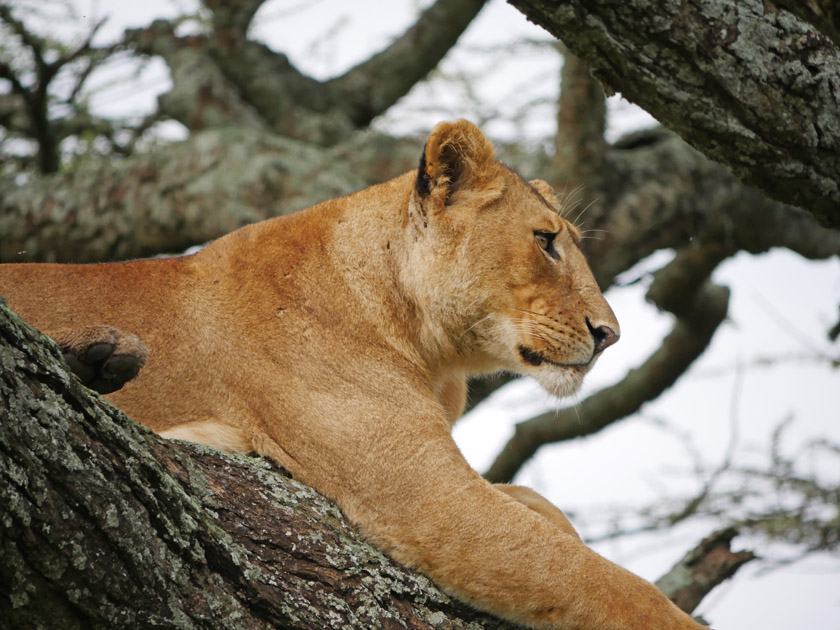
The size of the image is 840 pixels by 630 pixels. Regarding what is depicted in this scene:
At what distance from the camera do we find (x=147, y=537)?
8.16 feet

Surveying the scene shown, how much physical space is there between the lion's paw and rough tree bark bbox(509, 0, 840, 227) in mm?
2101

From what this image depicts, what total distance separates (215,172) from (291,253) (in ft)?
14.8

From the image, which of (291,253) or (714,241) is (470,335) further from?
(714,241)

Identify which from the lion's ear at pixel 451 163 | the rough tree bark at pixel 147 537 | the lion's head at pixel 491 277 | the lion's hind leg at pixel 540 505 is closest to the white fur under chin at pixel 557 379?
the lion's head at pixel 491 277

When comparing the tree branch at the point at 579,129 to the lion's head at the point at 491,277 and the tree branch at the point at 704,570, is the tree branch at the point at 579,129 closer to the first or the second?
the lion's head at the point at 491,277

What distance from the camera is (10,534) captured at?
219 cm

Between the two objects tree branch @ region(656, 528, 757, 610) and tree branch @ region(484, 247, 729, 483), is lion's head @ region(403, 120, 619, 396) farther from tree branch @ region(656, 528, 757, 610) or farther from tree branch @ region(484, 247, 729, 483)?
tree branch @ region(484, 247, 729, 483)

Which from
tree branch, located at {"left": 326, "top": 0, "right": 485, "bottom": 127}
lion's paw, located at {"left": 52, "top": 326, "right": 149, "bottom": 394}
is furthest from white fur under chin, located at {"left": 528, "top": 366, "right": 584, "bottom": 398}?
tree branch, located at {"left": 326, "top": 0, "right": 485, "bottom": 127}

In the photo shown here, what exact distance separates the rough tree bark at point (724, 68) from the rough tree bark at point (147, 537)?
2242mm

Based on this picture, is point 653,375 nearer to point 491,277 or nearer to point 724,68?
point 491,277

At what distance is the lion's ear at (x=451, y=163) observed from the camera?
442 cm

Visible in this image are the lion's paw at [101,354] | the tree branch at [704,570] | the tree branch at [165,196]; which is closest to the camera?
the lion's paw at [101,354]

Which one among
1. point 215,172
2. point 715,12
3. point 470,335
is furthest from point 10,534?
point 215,172

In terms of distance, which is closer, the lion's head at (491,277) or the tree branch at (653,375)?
the lion's head at (491,277)
